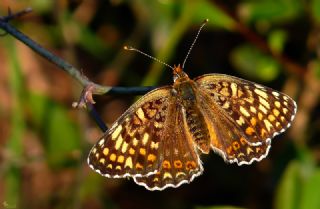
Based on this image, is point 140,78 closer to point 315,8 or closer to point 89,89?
point 315,8

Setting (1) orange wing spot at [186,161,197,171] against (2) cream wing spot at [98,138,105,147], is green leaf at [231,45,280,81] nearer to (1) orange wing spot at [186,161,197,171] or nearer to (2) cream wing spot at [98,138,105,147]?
(1) orange wing spot at [186,161,197,171]

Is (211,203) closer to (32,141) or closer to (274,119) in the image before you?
(32,141)

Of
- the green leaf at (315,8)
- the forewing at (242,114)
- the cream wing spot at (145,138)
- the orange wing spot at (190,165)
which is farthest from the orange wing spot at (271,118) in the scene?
the green leaf at (315,8)

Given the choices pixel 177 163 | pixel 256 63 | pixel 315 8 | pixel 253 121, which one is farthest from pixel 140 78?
pixel 177 163

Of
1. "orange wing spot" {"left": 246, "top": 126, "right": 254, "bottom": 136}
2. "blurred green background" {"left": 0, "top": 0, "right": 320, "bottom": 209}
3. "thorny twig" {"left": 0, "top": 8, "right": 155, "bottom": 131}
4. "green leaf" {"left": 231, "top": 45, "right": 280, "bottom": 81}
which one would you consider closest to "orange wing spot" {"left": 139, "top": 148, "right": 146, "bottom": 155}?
"thorny twig" {"left": 0, "top": 8, "right": 155, "bottom": 131}

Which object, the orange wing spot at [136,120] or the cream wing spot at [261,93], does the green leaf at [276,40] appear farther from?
the orange wing spot at [136,120]

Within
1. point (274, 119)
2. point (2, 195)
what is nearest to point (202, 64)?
point (2, 195)
